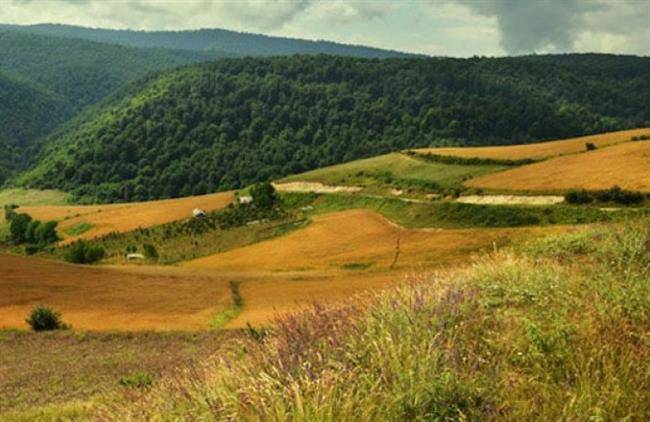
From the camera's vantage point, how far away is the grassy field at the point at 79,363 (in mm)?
15113

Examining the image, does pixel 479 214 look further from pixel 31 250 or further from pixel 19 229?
pixel 19 229

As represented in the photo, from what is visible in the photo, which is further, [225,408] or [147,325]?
[147,325]

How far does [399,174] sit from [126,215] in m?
64.0

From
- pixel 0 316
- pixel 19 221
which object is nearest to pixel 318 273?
pixel 0 316

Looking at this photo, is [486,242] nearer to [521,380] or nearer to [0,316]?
[0,316]

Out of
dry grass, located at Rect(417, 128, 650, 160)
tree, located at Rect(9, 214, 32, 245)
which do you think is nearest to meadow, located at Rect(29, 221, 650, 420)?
dry grass, located at Rect(417, 128, 650, 160)

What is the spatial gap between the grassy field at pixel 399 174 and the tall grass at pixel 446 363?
86165mm

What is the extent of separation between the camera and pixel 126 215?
451ft

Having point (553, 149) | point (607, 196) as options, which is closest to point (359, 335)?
point (607, 196)

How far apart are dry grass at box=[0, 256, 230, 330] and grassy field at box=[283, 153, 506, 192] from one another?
59380 mm

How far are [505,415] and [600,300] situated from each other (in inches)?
152

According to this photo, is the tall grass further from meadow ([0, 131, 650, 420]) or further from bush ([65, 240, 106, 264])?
bush ([65, 240, 106, 264])

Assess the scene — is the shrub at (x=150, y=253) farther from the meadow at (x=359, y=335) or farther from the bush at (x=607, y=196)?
the bush at (x=607, y=196)

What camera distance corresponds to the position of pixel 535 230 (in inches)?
2313
